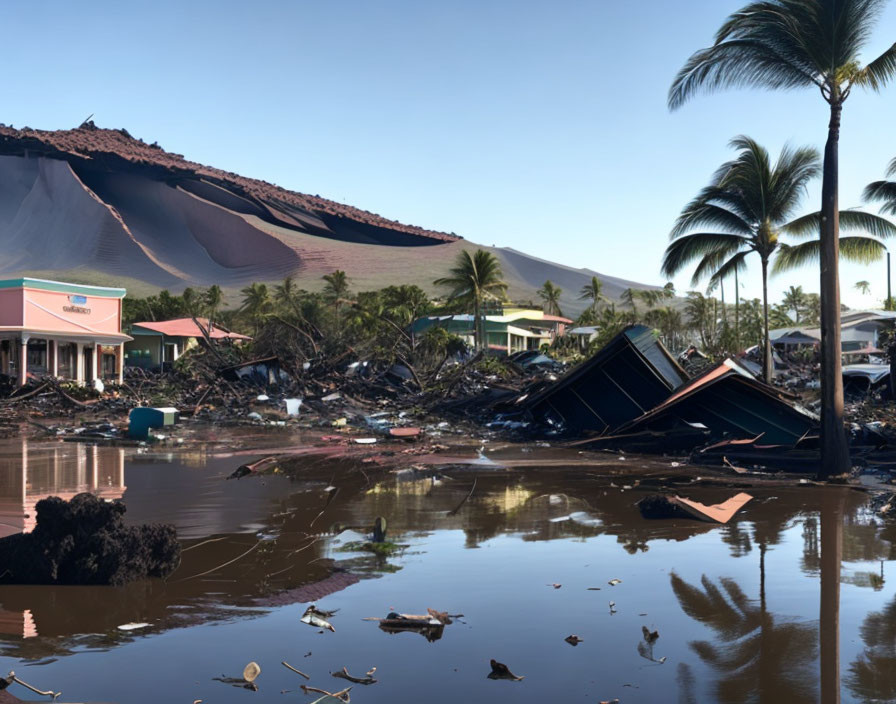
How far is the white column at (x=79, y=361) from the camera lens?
30.1m

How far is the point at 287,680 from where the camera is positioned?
3.75 meters

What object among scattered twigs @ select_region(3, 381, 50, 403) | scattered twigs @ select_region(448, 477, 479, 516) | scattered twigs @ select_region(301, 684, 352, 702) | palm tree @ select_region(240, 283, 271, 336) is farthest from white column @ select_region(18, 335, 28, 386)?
palm tree @ select_region(240, 283, 271, 336)

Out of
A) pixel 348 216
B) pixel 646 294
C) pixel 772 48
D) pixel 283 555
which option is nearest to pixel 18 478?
pixel 283 555

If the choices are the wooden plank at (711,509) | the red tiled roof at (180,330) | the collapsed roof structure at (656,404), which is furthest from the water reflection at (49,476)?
the red tiled roof at (180,330)

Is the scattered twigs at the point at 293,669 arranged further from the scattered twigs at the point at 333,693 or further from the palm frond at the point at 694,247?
the palm frond at the point at 694,247

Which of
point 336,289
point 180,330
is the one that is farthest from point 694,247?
point 336,289

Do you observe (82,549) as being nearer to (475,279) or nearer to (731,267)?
(731,267)

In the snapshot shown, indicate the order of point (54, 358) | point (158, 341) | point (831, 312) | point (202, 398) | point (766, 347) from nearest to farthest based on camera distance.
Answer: point (831, 312)
point (202, 398)
point (766, 347)
point (54, 358)
point (158, 341)

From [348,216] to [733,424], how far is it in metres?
168

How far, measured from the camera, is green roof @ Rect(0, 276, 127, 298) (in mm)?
27656

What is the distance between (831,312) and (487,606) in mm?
7232

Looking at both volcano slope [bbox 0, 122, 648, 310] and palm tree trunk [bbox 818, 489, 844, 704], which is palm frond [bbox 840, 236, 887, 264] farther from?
volcano slope [bbox 0, 122, 648, 310]

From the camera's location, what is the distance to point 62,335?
2877 cm

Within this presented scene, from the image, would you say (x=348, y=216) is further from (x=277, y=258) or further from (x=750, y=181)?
(x=750, y=181)
